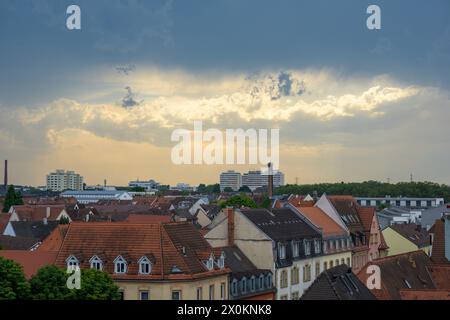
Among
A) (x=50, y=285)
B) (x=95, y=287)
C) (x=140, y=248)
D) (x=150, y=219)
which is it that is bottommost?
(x=95, y=287)

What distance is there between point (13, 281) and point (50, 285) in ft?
5.45

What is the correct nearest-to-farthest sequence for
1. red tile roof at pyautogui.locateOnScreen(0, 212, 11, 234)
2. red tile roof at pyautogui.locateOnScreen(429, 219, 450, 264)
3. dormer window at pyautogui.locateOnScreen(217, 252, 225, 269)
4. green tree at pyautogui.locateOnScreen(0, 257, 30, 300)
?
green tree at pyautogui.locateOnScreen(0, 257, 30, 300) < dormer window at pyautogui.locateOnScreen(217, 252, 225, 269) < red tile roof at pyautogui.locateOnScreen(429, 219, 450, 264) < red tile roof at pyautogui.locateOnScreen(0, 212, 11, 234)

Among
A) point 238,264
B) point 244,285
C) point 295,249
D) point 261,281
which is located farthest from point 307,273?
point 244,285

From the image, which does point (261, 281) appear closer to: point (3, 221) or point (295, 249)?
point (295, 249)

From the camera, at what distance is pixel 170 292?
4278 cm

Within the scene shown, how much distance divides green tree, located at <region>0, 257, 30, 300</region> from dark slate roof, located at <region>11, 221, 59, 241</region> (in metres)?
49.2

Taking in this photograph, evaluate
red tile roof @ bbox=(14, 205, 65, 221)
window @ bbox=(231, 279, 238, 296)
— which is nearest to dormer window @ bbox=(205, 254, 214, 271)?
window @ bbox=(231, 279, 238, 296)

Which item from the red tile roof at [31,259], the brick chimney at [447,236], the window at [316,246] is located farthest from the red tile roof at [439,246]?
the red tile roof at [31,259]

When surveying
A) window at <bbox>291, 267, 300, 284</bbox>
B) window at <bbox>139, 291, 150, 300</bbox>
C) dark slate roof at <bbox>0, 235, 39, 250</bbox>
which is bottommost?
window at <bbox>139, 291, 150, 300</bbox>

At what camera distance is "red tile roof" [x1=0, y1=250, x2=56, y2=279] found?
1817 inches

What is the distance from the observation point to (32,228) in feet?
297

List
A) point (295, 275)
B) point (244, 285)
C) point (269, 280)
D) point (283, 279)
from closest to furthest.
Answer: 1. point (244, 285)
2. point (269, 280)
3. point (283, 279)
4. point (295, 275)

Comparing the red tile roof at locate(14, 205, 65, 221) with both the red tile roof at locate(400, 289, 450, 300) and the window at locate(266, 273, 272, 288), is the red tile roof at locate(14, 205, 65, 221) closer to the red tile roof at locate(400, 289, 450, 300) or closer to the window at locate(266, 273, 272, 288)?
the window at locate(266, 273, 272, 288)

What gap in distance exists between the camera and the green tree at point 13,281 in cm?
3672
